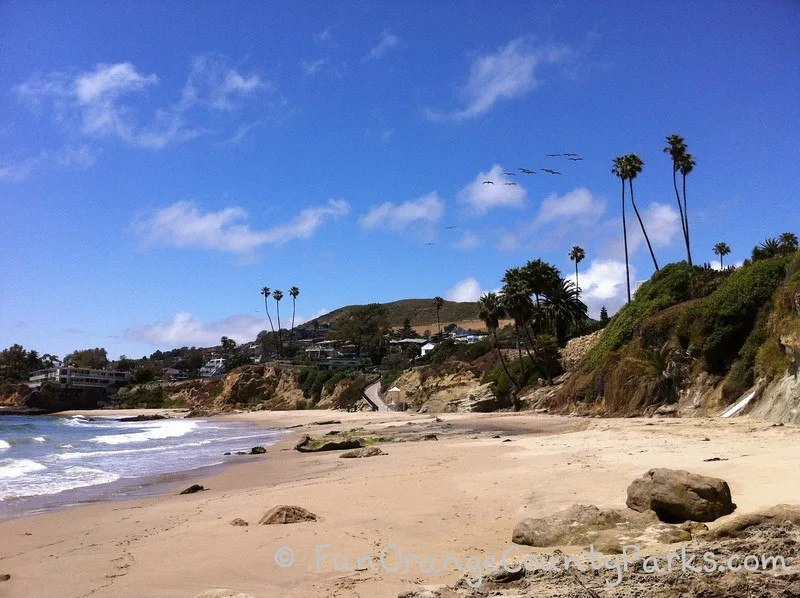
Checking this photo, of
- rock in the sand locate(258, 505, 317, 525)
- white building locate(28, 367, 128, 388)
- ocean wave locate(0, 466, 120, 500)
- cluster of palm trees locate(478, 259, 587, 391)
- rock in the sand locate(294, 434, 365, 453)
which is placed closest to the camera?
rock in the sand locate(258, 505, 317, 525)

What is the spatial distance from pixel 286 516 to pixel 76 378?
417 feet

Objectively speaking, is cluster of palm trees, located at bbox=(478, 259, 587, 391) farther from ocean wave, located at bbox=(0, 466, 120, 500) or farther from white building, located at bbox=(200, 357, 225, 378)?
white building, located at bbox=(200, 357, 225, 378)

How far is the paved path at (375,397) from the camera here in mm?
67688

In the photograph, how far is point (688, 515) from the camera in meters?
7.10

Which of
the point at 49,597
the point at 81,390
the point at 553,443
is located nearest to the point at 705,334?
the point at 553,443

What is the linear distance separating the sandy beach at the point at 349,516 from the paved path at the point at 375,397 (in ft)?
164

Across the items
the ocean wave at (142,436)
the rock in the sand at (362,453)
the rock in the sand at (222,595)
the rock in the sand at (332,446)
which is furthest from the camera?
the ocean wave at (142,436)

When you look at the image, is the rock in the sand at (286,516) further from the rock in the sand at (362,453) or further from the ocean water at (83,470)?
the rock in the sand at (362,453)

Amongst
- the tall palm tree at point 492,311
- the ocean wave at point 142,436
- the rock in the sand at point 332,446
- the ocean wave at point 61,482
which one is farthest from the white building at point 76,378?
the ocean wave at point 61,482

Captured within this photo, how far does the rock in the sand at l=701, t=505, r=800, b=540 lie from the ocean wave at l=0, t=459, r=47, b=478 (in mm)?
22085

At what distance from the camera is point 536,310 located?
59.6 metres

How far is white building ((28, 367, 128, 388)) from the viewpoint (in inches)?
4601

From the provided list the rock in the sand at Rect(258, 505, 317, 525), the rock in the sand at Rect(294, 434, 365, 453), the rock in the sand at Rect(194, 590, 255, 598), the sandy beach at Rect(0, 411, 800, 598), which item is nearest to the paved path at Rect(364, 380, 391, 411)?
the rock in the sand at Rect(294, 434, 365, 453)

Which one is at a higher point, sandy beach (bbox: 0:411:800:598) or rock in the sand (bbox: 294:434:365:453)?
sandy beach (bbox: 0:411:800:598)
